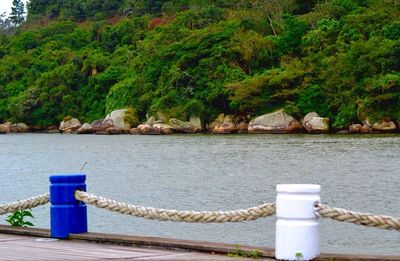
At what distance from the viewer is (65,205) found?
29.9 ft

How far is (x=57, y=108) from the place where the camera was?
322 feet

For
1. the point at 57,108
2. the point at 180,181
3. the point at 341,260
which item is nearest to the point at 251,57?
the point at 57,108

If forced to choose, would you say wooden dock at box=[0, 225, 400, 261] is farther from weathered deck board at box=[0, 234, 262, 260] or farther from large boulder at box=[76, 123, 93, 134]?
large boulder at box=[76, 123, 93, 134]

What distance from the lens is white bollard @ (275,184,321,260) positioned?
7.28 meters

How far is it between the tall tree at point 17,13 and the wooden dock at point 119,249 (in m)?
182

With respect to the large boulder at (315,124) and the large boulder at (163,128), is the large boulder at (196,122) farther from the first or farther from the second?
the large boulder at (315,124)

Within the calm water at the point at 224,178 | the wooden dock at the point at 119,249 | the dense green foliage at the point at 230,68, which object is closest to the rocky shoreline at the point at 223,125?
the dense green foliage at the point at 230,68

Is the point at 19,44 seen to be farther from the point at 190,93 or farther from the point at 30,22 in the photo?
the point at 190,93

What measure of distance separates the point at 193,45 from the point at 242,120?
11372mm

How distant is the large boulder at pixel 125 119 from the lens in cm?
8138

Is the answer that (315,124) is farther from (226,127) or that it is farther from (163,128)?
(163,128)

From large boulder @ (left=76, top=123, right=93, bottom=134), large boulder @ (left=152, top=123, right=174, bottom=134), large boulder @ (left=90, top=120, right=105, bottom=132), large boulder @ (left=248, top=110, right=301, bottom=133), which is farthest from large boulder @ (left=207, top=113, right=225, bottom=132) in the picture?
large boulder @ (left=76, top=123, right=93, bottom=134)

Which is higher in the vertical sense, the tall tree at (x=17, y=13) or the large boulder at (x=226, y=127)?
the tall tree at (x=17, y=13)

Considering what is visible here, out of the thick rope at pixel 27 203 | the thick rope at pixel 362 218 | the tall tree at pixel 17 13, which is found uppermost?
the tall tree at pixel 17 13
